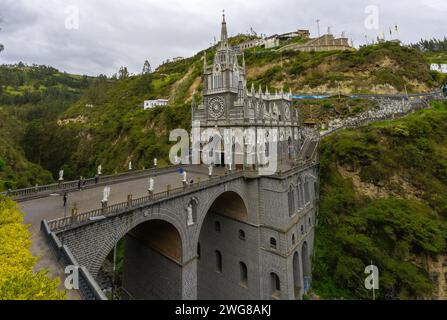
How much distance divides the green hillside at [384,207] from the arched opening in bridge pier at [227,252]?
9.20 meters

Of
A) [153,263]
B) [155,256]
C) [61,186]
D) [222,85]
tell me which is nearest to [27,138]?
[61,186]

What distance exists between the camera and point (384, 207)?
91.4 ft

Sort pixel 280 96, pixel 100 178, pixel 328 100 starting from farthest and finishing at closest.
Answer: pixel 328 100 < pixel 280 96 < pixel 100 178

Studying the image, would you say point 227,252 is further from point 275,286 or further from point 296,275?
point 296,275

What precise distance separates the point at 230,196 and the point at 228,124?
9.04m

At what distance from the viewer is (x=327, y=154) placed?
3425cm

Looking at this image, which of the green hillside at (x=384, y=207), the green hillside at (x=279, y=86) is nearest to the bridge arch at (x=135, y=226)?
the green hillside at (x=384, y=207)

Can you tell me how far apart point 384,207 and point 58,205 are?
32.1 metres

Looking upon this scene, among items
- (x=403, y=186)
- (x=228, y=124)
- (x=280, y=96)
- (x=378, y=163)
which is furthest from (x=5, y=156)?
(x=403, y=186)

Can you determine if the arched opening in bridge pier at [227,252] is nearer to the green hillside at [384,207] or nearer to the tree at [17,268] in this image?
the green hillside at [384,207]

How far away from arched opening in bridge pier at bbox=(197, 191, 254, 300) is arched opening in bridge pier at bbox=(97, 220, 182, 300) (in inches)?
345

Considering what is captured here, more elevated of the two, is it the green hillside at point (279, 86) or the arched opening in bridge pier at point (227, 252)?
the green hillside at point (279, 86)

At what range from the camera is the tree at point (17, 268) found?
5152 mm
